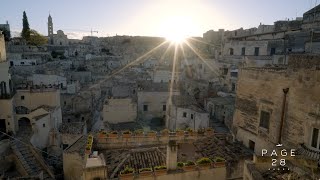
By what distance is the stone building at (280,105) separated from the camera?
1084cm

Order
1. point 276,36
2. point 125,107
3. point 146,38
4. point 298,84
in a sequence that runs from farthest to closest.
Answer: point 146,38, point 276,36, point 125,107, point 298,84

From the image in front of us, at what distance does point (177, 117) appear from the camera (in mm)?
26203

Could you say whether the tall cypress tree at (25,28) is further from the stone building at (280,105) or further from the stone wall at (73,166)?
the stone building at (280,105)

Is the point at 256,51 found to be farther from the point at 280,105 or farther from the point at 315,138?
the point at 315,138

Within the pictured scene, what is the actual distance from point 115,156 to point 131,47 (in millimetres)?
75225

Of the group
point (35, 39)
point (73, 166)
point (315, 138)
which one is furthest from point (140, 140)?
point (35, 39)

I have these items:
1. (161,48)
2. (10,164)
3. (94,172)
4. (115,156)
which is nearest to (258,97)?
(115,156)

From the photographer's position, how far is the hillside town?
422 inches

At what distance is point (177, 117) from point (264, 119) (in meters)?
13.3

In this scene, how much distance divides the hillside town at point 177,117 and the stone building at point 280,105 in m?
0.05

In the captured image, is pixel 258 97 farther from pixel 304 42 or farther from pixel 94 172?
pixel 304 42

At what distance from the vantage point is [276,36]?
33.8 metres

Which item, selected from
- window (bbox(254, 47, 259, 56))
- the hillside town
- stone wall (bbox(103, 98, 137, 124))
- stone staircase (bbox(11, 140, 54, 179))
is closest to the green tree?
the hillside town

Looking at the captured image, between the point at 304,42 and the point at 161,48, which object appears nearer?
the point at 304,42
